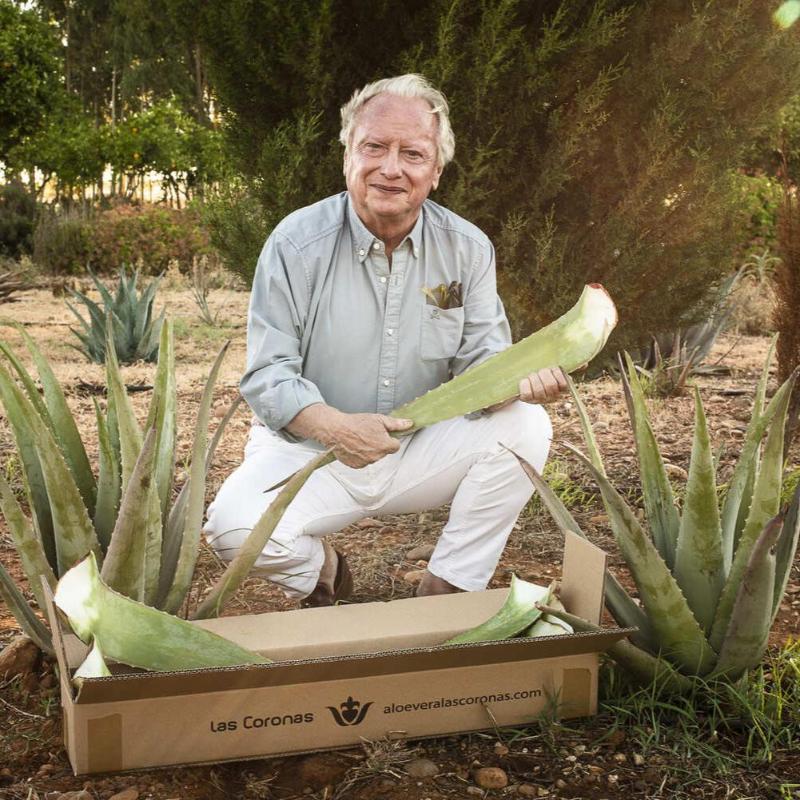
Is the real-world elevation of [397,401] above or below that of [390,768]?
above

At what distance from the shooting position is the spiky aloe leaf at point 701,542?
208 cm

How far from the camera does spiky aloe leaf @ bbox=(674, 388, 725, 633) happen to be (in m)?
2.08

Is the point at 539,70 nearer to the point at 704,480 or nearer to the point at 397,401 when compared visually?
the point at 397,401

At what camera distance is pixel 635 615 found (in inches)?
87.1

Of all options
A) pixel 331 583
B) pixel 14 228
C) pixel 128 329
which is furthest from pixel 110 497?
pixel 14 228

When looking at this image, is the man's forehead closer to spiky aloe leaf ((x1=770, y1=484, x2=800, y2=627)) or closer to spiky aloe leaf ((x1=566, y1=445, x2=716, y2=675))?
spiky aloe leaf ((x1=566, y1=445, x2=716, y2=675))

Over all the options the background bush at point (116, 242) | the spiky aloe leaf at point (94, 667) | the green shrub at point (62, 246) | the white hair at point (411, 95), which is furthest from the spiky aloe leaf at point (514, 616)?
the green shrub at point (62, 246)

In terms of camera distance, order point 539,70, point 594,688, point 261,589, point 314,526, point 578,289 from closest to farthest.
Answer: point 594,688 < point 314,526 < point 261,589 < point 539,70 < point 578,289

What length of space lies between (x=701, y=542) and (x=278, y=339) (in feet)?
3.98

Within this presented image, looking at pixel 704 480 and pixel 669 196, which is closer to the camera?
pixel 704 480

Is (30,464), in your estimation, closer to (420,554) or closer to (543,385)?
(543,385)

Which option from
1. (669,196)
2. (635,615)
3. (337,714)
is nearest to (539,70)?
(669,196)

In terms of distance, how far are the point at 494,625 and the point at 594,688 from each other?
251mm

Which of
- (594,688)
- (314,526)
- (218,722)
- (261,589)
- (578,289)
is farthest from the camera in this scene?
(578,289)
